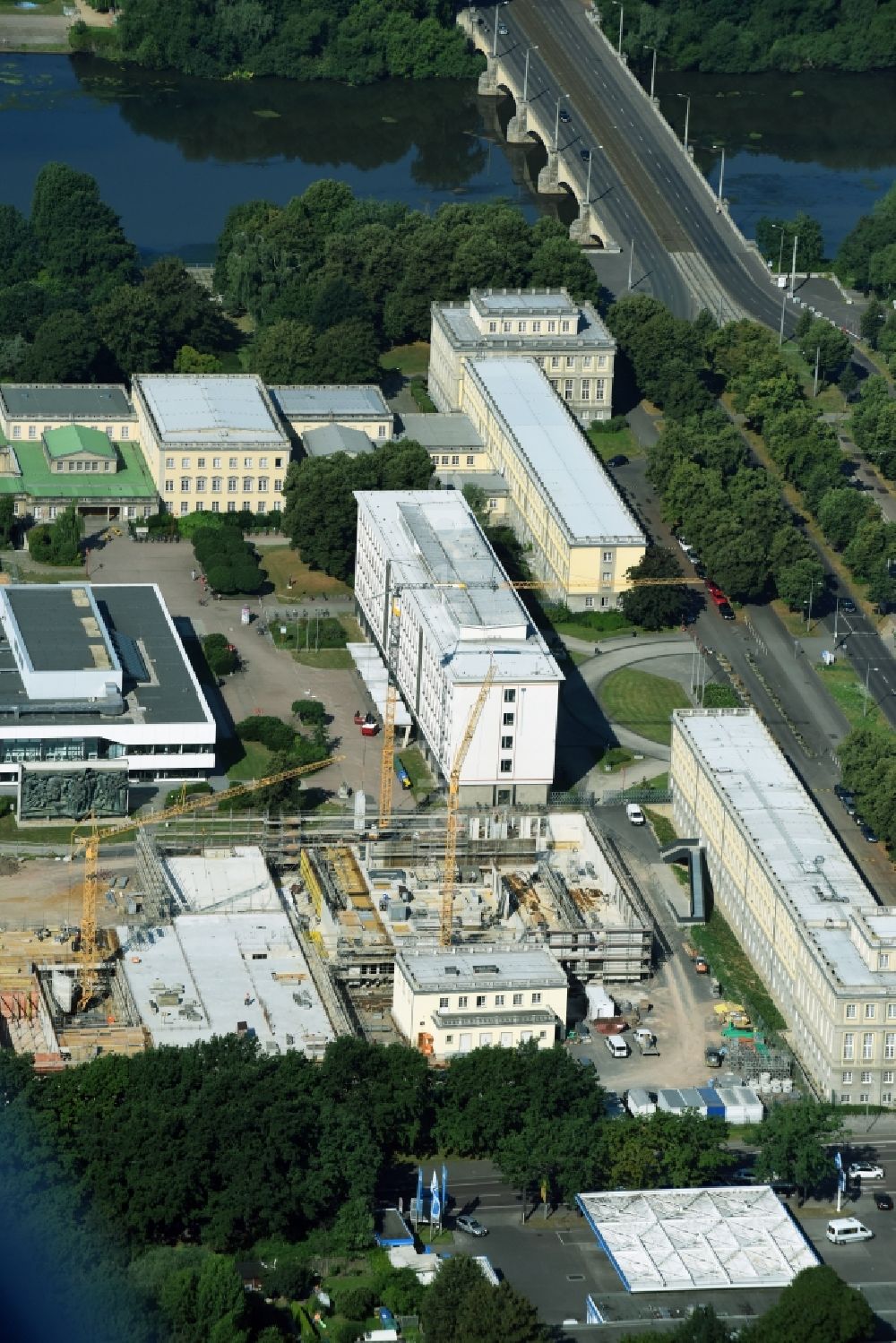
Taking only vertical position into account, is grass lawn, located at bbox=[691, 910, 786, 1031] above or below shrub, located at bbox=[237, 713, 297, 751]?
above

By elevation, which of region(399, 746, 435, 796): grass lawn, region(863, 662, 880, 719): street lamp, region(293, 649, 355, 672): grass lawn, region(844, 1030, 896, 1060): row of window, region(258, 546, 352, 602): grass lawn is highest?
region(844, 1030, 896, 1060): row of window

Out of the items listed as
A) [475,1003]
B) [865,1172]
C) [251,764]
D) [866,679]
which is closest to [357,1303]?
[475,1003]

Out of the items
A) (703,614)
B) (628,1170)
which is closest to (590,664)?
(703,614)

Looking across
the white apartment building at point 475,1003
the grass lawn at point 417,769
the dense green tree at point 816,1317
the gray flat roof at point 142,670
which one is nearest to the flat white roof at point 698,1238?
the dense green tree at point 816,1317

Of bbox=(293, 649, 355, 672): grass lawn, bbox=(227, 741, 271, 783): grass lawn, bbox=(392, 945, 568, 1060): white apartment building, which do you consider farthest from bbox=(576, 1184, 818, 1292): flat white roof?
bbox=(293, 649, 355, 672): grass lawn

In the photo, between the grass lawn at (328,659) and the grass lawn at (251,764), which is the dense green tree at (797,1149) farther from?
the grass lawn at (328,659)

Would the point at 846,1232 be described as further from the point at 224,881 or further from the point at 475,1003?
the point at 224,881

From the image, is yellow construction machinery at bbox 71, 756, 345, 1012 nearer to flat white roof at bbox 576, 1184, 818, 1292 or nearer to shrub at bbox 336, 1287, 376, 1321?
shrub at bbox 336, 1287, 376, 1321
